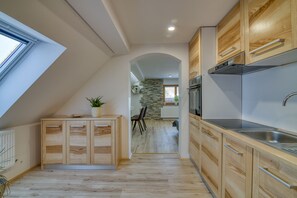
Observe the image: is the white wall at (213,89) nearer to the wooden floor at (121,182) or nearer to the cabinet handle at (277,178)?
the wooden floor at (121,182)

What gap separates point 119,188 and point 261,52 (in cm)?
226

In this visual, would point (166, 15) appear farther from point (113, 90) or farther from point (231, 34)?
point (113, 90)

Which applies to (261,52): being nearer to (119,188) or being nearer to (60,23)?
(60,23)

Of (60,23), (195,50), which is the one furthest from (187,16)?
(60,23)

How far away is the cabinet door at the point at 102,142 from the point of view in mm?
2779

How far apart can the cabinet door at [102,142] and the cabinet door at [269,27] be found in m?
2.22

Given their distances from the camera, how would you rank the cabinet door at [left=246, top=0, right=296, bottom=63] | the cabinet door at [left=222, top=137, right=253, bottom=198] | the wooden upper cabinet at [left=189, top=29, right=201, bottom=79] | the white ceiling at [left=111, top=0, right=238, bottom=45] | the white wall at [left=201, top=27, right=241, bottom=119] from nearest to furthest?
the cabinet door at [left=246, top=0, right=296, bottom=63], the cabinet door at [left=222, top=137, right=253, bottom=198], the white ceiling at [left=111, top=0, right=238, bottom=45], the white wall at [left=201, top=27, right=241, bottom=119], the wooden upper cabinet at [left=189, top=29, right=201, bottom=79]

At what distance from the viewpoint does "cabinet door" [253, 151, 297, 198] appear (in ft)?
2.92

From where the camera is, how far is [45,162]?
2.80m

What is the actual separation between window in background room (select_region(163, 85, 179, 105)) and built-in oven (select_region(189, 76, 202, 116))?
237 inches

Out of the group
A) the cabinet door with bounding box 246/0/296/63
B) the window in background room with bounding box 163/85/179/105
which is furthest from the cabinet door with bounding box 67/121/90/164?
the window in background room with bounding box 163/85/179/105

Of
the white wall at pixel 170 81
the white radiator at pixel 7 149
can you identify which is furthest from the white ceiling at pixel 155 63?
the white wall at pixel 170 81

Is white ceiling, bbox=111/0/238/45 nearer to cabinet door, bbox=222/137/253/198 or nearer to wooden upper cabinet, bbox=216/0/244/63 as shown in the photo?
wooden upper cabinet, bbox=216/0/244/63

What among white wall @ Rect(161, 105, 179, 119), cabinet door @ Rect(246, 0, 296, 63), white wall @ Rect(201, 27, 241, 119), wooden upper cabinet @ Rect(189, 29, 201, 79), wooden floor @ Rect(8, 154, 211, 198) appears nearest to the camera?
cabinet door @ Rect(246, 0, 296, 63)
